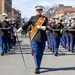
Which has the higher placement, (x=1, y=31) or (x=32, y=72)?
(x=1, y=31)

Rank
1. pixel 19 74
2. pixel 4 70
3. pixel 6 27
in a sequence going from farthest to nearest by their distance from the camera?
pixel 6 27 < pixel 4 70 < pixel 19 74

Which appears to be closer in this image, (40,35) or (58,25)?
(40,35)

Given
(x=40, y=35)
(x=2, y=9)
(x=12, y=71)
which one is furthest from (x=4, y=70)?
(x=2, y=9)

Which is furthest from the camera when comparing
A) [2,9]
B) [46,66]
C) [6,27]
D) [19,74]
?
[2,9]

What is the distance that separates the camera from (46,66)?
10.8 m

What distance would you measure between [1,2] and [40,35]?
306ft

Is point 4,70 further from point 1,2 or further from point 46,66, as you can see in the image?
point 1,2

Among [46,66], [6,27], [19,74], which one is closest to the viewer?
[19,74]

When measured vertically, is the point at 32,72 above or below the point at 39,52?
below

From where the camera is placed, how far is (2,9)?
99.1 metres

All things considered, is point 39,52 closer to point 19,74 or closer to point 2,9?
point 19,74

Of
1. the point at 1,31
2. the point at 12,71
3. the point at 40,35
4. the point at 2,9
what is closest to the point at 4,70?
the point at 12,71

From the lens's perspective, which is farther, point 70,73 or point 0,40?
point 0,40

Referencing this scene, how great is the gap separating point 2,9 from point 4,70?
90.1 metres
